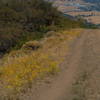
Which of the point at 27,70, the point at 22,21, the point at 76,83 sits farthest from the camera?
the point at 22,21

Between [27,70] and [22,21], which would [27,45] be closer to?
[27,70]

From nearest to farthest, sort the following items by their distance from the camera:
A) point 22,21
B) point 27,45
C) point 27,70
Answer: point 27,70 → point 27,45 → point 22,21

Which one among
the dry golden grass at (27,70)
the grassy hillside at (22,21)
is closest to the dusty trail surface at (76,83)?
the dry golden grass at (27,70)

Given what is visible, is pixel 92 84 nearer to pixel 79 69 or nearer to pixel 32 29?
pixel 79 69

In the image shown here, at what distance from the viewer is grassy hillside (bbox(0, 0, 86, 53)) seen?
2631cm

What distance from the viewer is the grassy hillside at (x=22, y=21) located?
26312mm

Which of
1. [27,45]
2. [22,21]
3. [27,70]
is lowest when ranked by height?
[27,45]

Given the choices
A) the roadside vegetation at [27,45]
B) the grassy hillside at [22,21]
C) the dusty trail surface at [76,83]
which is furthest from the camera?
the grassy hillside at [22,21]

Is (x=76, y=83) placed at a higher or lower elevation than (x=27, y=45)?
higher

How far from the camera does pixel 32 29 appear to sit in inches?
1433

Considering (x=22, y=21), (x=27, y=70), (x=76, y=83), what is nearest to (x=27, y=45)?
(x=27, y=70)

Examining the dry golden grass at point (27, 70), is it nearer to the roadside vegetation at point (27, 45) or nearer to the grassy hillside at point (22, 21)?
the roadside vegetation at point (27, 45)

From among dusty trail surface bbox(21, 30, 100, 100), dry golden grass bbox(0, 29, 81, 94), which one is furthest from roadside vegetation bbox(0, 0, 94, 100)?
dusty trail surface bbox(21, 30, 100, 100)

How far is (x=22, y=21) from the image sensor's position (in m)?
34.8
